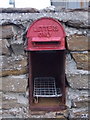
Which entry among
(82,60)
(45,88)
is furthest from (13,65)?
(82,60)

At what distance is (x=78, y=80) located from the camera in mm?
1430

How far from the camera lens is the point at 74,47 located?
4.58ft

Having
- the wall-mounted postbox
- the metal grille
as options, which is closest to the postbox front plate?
the wall-mounted postbox

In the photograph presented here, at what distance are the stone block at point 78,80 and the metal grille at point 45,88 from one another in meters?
0.12

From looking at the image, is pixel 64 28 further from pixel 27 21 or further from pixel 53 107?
pixel 53 107

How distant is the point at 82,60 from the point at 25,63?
0.34 meters

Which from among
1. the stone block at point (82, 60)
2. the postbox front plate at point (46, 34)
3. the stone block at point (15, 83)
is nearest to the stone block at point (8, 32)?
the postbox front plate at point (46, 34)

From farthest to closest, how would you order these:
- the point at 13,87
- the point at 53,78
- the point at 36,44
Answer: the point at 53,78 → the point at 13,87 → the point at 36,44

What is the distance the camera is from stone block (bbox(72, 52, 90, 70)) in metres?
1.41

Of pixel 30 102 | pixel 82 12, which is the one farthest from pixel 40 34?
pixel 30 102

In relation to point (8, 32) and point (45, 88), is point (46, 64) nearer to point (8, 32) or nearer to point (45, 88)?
point (45, 88)

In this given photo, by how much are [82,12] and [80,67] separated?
1.06 feet

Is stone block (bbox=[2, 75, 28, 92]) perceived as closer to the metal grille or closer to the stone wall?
the stone wall

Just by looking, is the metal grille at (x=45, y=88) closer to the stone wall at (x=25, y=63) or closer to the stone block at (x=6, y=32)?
the stone wall at (x=25, y=63)
